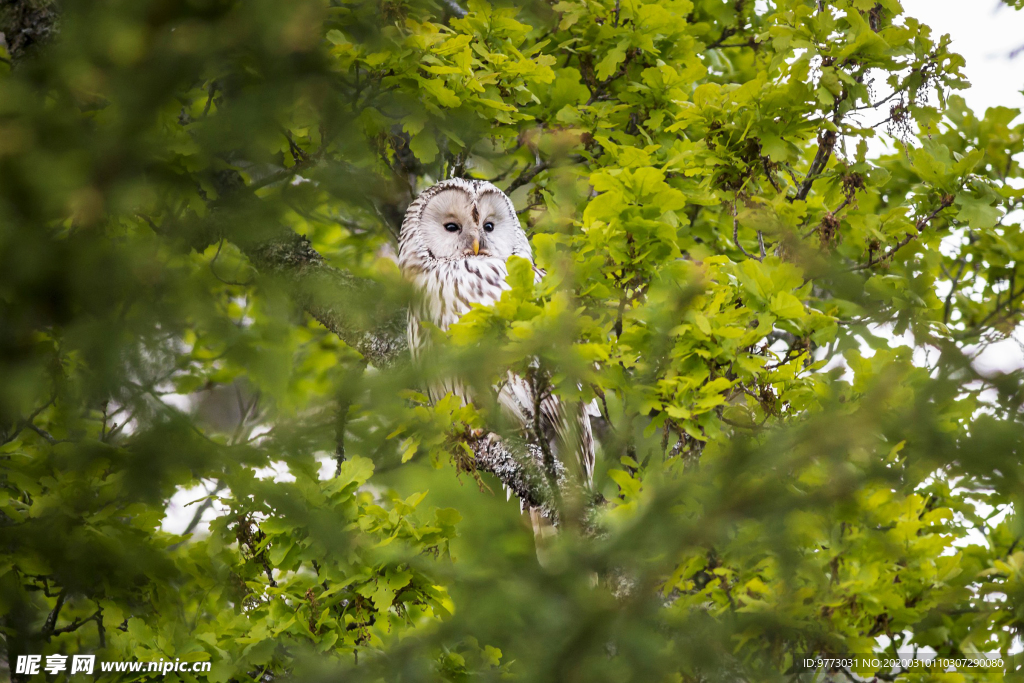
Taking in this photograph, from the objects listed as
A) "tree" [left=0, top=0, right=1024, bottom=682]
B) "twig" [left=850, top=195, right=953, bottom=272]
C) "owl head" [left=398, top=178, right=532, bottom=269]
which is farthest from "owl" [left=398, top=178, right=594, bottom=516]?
"twig" [left=850, top=195, right=953, bottom=272]

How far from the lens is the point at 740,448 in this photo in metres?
1.46

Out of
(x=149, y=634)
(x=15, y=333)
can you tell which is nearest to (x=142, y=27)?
(x=15, y=333)

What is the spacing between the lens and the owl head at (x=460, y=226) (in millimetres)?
4016

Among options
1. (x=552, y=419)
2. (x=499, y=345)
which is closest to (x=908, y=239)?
(x=552, y=419)

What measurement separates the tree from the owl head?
0.18 meters

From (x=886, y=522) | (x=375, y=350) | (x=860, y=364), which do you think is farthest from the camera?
(x=375, y=350)

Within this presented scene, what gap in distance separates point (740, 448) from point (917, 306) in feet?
7.75

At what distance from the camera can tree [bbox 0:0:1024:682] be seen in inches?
55.6

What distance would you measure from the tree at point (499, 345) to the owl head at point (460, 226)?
0.18m

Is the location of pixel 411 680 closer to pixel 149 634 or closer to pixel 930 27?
pixel 149 634

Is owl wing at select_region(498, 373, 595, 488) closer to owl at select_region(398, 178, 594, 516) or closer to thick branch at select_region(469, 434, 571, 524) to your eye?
owl at select_region(398, 178, 594, 516)

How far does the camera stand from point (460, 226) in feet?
13.5

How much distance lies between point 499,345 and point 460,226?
2.25 metres

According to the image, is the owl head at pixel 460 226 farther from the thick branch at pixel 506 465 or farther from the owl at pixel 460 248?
the thick branch at pixel 506 465
